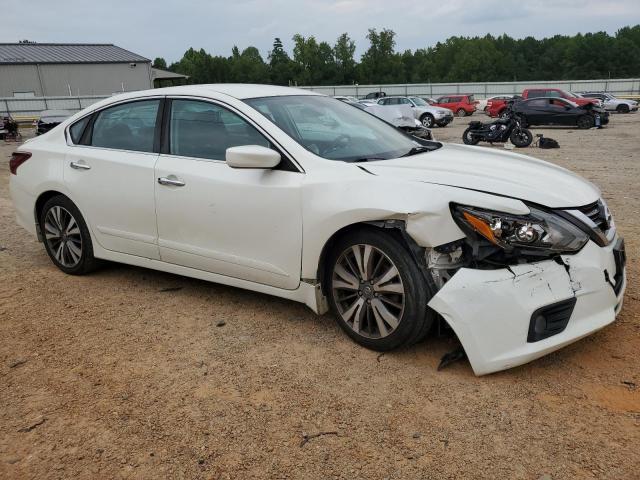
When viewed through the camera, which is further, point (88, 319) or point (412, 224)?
point (88, 319)

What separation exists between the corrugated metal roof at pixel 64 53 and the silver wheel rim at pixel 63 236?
171 feet

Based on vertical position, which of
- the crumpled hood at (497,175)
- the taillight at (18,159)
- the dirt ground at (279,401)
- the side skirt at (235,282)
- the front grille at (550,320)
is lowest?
the dirt ground at (279,401)

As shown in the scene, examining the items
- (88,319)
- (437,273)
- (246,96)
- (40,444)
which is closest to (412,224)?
(437,273)

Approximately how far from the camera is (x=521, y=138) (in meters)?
16.5

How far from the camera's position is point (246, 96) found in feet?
13.1

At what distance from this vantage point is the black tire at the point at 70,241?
474 centimetres

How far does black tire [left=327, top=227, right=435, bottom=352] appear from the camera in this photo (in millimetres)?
3082

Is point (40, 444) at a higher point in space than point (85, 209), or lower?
lower

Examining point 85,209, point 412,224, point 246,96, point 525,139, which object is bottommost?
point 525,139

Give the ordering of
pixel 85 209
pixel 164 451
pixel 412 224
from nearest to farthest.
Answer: pixel 164 451 < pixel 412 224 < pixel 85 209

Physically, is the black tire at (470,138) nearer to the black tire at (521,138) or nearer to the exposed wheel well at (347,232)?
the black tire at (521,138)

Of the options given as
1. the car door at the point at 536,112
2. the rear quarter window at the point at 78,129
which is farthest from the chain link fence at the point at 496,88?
the rear quarter window at the point at 78,129

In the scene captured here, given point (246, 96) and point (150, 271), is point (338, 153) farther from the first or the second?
point (150, 271)

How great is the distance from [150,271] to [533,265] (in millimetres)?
3460
